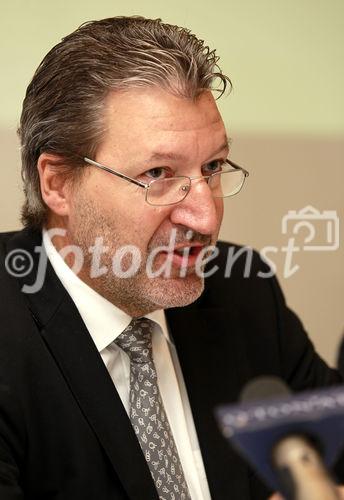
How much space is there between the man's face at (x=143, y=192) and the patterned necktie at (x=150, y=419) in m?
0.07

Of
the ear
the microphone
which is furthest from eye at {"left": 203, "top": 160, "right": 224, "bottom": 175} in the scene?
the microphone

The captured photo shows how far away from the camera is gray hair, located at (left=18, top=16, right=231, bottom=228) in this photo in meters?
1.23

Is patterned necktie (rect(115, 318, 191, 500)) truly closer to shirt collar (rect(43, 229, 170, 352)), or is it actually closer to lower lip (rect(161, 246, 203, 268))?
shirt collar (rect(43, 229, 170, 352))

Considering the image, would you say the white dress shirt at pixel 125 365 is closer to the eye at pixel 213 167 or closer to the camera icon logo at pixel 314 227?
the eye at pixel 213 167

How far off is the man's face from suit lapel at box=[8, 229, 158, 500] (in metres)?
0.09

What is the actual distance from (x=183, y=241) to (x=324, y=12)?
36.4 inches

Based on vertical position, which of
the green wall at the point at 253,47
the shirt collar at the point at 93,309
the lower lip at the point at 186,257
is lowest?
the shirt collar at the point at 93,309

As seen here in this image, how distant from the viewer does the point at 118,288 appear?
1293 mm

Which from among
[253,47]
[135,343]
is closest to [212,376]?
[135,343]

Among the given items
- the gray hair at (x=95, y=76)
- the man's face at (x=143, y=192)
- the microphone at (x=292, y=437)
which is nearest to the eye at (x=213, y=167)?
the man's face at (x=143, y=192)

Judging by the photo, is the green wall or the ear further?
the green wall

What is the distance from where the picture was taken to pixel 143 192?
48.3 inches

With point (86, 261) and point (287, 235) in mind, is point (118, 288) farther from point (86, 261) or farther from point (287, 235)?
point (287, 235)

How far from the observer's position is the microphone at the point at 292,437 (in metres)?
0.60
